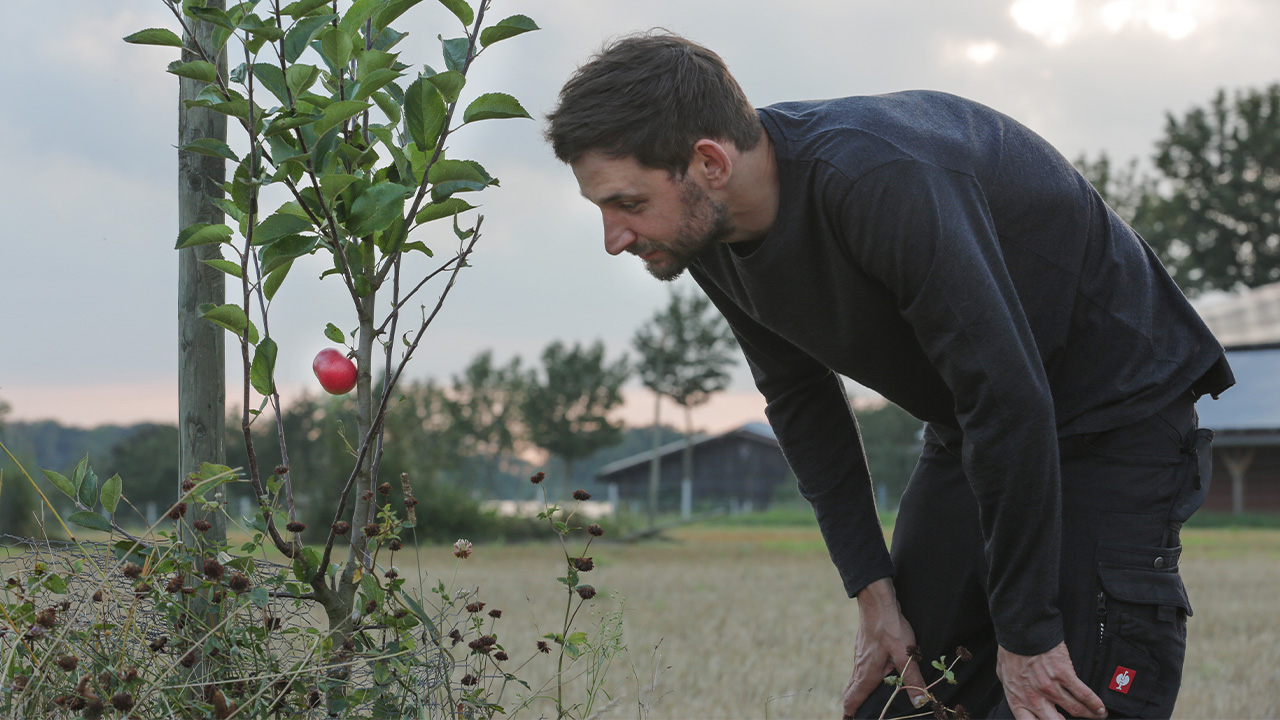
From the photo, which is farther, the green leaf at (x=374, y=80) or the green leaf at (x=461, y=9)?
the green leaf at (x=461, y=9)

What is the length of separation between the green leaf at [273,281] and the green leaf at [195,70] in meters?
0.37

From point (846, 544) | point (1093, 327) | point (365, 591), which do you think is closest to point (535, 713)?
point (846, 544)

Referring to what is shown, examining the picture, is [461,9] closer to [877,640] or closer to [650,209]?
[650,209]

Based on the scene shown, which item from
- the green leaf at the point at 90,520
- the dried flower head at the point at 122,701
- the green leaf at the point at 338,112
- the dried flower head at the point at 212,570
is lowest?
the dried flower head at the point at 122,701

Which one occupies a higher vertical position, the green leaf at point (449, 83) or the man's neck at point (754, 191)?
the green leaf at point (449, 83)

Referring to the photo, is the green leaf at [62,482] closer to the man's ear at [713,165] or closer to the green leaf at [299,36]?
the green leaf at [299,36]

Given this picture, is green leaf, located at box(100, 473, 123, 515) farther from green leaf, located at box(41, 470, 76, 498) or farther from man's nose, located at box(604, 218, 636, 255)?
man's nose, located at box(604, 218, 636, 255)

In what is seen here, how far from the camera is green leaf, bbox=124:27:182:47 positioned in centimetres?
185

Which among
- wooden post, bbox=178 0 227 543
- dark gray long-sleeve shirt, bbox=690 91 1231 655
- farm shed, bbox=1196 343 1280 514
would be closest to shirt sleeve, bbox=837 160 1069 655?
dark gray long-sleeve shirt, bbox=690 91 1231 655

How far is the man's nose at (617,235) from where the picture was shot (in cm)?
201

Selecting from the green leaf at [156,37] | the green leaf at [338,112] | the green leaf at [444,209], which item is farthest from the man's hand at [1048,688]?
the green leaf at [156,37]

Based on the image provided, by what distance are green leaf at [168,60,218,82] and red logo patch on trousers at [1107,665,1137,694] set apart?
1.98 metres

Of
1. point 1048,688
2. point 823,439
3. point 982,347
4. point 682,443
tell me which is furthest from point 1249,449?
point 982,347

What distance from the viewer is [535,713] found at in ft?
15.5
